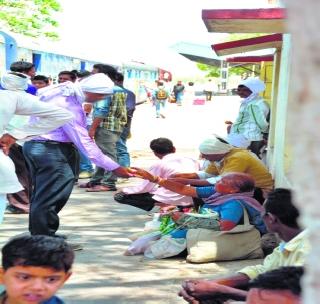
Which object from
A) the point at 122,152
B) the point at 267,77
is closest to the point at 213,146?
the point at 122,152

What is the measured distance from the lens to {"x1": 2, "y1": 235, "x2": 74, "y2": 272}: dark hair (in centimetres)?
237

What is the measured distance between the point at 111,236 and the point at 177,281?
1653mm

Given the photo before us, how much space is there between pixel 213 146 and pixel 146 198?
0.96 m

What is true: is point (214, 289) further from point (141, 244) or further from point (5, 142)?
point (141, 244)

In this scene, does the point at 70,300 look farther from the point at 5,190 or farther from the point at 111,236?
the point at 111,236

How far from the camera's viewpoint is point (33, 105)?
4.18 metres

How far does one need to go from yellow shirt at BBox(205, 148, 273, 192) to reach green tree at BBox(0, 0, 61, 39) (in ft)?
91.4

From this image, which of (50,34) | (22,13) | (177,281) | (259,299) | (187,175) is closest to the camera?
(259,299)

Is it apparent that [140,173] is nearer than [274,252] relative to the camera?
No

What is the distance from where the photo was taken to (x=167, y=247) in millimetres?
5309

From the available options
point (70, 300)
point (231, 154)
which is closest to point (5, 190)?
point (70, 300)

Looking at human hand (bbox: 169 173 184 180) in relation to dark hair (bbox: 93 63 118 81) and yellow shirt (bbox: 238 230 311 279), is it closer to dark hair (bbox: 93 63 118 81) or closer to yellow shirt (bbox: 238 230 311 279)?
dark hair (bbox: 93 63 118 81)

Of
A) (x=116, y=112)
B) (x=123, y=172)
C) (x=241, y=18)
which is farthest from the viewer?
(x=116, y=112)

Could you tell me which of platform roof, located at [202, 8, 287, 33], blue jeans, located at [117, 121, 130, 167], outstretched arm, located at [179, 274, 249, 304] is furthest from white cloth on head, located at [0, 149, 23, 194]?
blue jeans, located at [117, 121, 130, 167]
